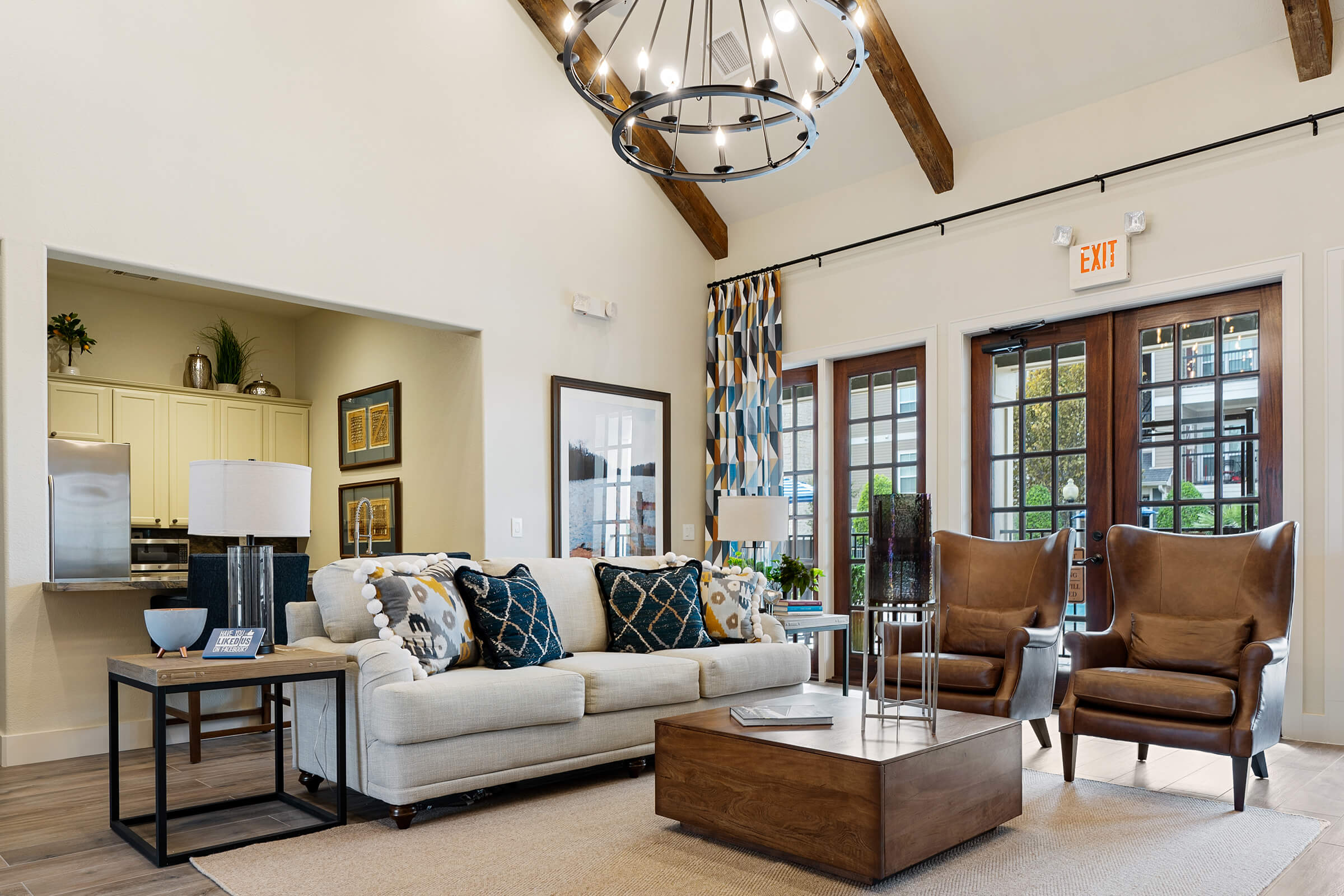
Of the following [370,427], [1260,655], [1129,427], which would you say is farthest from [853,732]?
[370,427]

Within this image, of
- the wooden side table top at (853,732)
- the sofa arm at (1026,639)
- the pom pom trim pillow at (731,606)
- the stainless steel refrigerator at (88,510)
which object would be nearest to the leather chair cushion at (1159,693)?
the sofa arm at (1026,639)

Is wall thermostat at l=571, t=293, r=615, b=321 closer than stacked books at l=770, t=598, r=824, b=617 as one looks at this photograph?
No

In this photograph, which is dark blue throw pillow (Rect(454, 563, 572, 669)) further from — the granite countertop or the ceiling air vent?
the ceiling air vent

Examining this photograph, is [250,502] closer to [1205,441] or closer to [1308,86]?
[1205,441]

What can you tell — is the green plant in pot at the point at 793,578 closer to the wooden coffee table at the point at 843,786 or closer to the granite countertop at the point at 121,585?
the wooden coffee table at the point at 843,786

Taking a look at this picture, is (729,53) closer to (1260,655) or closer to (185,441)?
(1260,655)

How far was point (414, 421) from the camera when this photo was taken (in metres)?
6.35

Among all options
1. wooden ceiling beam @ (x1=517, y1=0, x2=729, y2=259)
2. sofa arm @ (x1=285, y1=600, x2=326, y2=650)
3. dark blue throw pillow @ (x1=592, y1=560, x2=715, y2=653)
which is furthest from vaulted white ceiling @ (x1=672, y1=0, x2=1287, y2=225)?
sofa arm @ (x1=285, y1=600, x2=326, y2=650)

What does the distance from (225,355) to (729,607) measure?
5.00 metres

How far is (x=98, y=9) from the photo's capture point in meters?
4.30

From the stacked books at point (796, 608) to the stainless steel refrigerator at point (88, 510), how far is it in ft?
11.2

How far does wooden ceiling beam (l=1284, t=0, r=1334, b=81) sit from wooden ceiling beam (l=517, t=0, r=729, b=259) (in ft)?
9.72

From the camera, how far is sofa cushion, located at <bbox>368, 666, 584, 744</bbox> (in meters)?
3.04

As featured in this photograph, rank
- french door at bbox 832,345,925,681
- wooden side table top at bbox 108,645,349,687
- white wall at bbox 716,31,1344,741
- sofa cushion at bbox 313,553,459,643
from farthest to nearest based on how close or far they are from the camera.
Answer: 1. french door at bbox 832,345,925,681
2. white wall at bbox 716,31,1344,741
3. sofa cushion at bbox 313,553,459,643
4. wooden side table top at bbox 108,645,349,687
